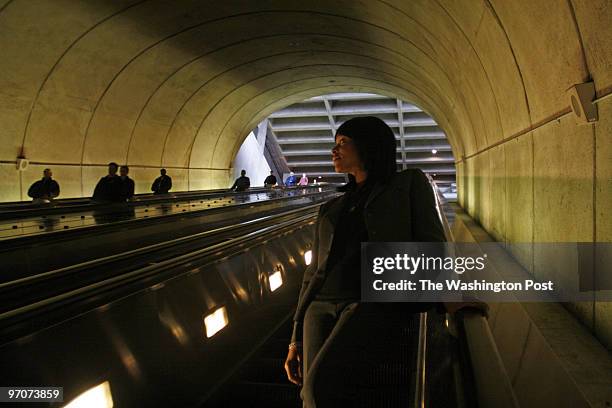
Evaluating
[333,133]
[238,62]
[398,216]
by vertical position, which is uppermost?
[238,62]

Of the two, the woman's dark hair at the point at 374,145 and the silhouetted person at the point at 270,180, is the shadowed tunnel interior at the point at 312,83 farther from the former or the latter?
the silhouetted person at the point at 270,180

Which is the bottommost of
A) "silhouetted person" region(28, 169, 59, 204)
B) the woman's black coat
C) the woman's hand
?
the woman's hand

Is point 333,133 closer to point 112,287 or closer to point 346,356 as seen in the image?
point 112,287

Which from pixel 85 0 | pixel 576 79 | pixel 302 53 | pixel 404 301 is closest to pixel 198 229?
pixel 85 0

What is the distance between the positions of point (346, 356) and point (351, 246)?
16.6 inches

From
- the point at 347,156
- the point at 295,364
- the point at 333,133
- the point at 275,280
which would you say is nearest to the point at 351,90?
the point at 333,133

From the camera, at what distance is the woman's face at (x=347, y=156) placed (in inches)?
83.6

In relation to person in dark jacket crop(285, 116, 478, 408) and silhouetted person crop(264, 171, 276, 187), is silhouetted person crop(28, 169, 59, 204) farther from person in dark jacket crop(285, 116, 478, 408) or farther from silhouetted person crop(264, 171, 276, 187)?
silhouetted person crop(264, 171, 276, 187)

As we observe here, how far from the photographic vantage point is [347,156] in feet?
7.00

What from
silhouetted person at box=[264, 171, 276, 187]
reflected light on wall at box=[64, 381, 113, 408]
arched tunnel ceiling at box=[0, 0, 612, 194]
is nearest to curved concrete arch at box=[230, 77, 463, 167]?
arched tunnel ceiling at box=[0, 0, 612, 194]

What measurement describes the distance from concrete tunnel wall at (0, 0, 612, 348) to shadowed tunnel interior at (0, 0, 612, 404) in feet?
0.10

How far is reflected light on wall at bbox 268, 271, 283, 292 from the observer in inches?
236

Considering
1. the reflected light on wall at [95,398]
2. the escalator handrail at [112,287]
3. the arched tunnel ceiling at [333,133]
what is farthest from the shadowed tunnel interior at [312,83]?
the arched tunnel ceiling at [333,133]

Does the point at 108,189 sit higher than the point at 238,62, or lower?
lower
